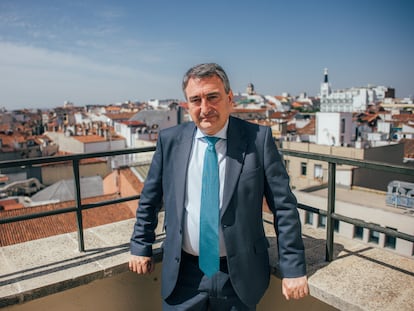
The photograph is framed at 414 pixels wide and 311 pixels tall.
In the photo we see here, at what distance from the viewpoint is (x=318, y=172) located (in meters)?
31.3

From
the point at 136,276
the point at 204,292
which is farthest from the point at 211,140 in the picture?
the point at 136,276

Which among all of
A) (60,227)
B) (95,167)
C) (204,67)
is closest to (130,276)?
(204,67)

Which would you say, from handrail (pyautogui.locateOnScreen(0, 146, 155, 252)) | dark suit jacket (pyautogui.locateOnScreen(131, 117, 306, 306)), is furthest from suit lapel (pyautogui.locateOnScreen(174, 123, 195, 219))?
handrail (pyautogui.locateOnScreen(0, 146, 155, 252))

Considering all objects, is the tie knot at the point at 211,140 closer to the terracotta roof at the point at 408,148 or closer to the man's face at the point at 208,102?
the man's face at the point at 208,102

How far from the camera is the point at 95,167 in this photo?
33094 mm

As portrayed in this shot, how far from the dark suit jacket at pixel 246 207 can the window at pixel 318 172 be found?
30.0 metres

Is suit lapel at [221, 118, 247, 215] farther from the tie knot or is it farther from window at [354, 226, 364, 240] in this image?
window at [354, 226, 364, 240]

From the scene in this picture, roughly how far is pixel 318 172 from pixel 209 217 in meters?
31.0

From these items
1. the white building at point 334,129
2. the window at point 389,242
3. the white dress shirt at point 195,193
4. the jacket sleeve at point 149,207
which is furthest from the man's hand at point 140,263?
the white building at point 334,129

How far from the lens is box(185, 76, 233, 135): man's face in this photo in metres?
1.83

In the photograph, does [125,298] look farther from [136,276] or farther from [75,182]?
[75,182]

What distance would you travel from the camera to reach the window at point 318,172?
30.8 metres

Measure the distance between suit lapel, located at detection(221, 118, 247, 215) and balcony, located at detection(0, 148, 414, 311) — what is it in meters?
0.85

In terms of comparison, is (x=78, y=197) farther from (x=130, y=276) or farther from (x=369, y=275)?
(x=369, y=275)
